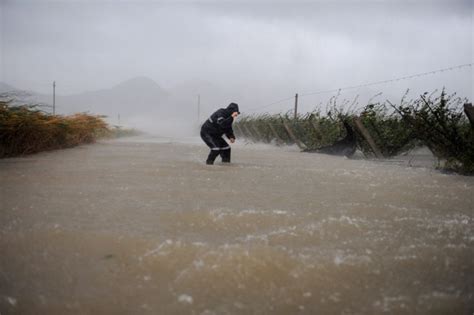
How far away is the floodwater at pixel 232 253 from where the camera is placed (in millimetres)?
1606

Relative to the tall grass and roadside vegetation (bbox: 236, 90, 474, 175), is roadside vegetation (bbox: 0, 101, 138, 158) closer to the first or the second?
the tall grass

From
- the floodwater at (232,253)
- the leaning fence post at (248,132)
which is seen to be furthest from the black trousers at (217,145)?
the leaning fence post at (248,132)

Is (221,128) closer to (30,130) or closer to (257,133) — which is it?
(30,130)

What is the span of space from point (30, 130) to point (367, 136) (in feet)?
27.4

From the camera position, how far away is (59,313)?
150 centimetres

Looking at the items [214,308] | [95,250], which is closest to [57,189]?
[95,250]

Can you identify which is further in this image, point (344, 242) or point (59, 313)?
point (344, 242)

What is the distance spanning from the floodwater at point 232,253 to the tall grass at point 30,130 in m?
4.54

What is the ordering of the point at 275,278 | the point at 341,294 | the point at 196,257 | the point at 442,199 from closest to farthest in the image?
1. the point at 341,294
2. the point at 275,278
3. the point at 196,257
4. the point at 442,199

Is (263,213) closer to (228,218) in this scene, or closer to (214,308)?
(228,218)

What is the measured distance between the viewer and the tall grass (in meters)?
7.45

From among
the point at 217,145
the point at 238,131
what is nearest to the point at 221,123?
the point at 217,145

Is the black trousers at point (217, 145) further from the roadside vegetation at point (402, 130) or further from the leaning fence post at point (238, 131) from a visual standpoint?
the leaning fence post at point (238, 131)

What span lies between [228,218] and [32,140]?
745cm
